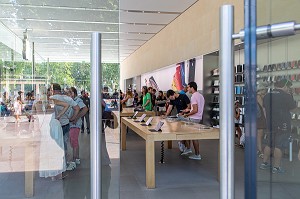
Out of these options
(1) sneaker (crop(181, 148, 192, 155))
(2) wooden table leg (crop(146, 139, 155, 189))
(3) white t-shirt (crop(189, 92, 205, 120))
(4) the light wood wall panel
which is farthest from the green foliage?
(1) sneaker (crop(181, 148, 192, 155))

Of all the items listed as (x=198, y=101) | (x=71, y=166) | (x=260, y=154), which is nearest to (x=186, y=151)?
(x=198, y=101)

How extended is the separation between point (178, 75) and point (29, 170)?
9.21m

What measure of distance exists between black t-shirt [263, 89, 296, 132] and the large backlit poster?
26.8ft

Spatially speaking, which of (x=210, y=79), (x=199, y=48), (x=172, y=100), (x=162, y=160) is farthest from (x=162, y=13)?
(x=162, y=160)

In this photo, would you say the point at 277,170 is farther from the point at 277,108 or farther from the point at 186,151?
the point at 186,151

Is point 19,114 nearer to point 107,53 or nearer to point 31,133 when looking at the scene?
point 31,133

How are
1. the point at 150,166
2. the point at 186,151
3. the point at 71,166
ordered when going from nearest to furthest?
the point at 71,166 < the point at 150,166 < the point at 186,151

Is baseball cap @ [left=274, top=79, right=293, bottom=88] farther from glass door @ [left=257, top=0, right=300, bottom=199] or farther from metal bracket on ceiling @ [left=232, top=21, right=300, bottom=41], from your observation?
metal bracket on ceiling @ [left=232, top=21, right=300, bottom=41]

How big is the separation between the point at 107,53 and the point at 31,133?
1.35 m

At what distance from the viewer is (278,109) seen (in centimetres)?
95

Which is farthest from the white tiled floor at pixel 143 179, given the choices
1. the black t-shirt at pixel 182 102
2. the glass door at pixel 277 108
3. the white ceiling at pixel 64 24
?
the black t-shirt at pixel 182 102

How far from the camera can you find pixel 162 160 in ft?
18.4

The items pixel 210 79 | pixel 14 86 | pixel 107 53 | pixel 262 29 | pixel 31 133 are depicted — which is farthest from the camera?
pixel 210 79

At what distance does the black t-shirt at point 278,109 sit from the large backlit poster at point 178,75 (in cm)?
817
